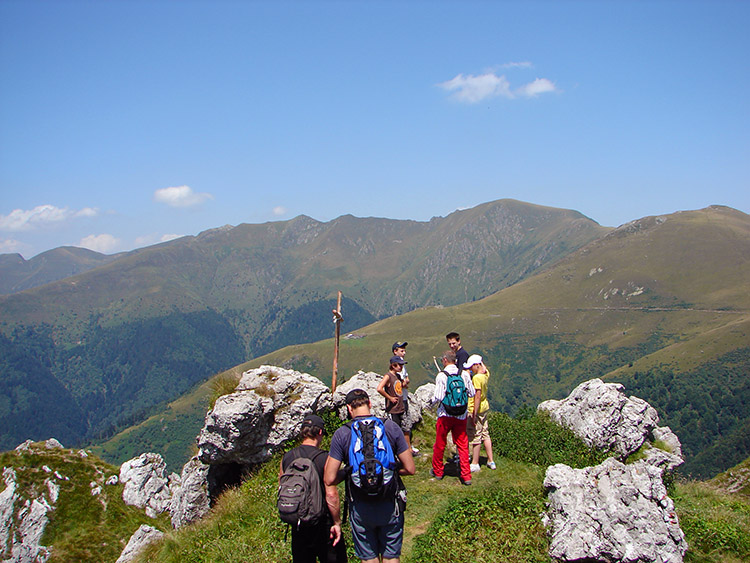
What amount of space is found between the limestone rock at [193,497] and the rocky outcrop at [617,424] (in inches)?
481

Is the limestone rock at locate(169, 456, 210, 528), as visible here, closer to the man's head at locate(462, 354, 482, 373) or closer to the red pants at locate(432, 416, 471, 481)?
the red pants at locate(432, 416, 471, 481)

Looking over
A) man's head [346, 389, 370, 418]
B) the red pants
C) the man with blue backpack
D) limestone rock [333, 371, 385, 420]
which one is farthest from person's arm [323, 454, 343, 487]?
limestone rock [333, 371, 385, 420]

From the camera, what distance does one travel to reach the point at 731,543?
8.35 metres

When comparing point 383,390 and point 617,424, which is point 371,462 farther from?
point 617,424

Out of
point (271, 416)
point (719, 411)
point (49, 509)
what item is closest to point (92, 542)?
point (49, 509)

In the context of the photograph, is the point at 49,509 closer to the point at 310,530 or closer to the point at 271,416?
the point at 271,416

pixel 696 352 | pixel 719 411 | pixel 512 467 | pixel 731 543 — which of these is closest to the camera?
pixel 731 543

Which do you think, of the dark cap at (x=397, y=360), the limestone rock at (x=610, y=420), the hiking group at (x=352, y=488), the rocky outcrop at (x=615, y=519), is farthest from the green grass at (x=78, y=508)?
the limestone rock at (x=610, y=420)

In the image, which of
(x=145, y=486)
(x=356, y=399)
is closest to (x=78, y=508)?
(x=145, y=486)

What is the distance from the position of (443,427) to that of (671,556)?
4813 millimetres

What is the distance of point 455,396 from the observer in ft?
33.3

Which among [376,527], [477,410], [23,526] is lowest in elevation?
[23,526]

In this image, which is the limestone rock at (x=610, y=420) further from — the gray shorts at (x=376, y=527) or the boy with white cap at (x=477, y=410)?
the gray shorts at (x=376, y=527)

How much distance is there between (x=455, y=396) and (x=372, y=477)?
4.40 meters
